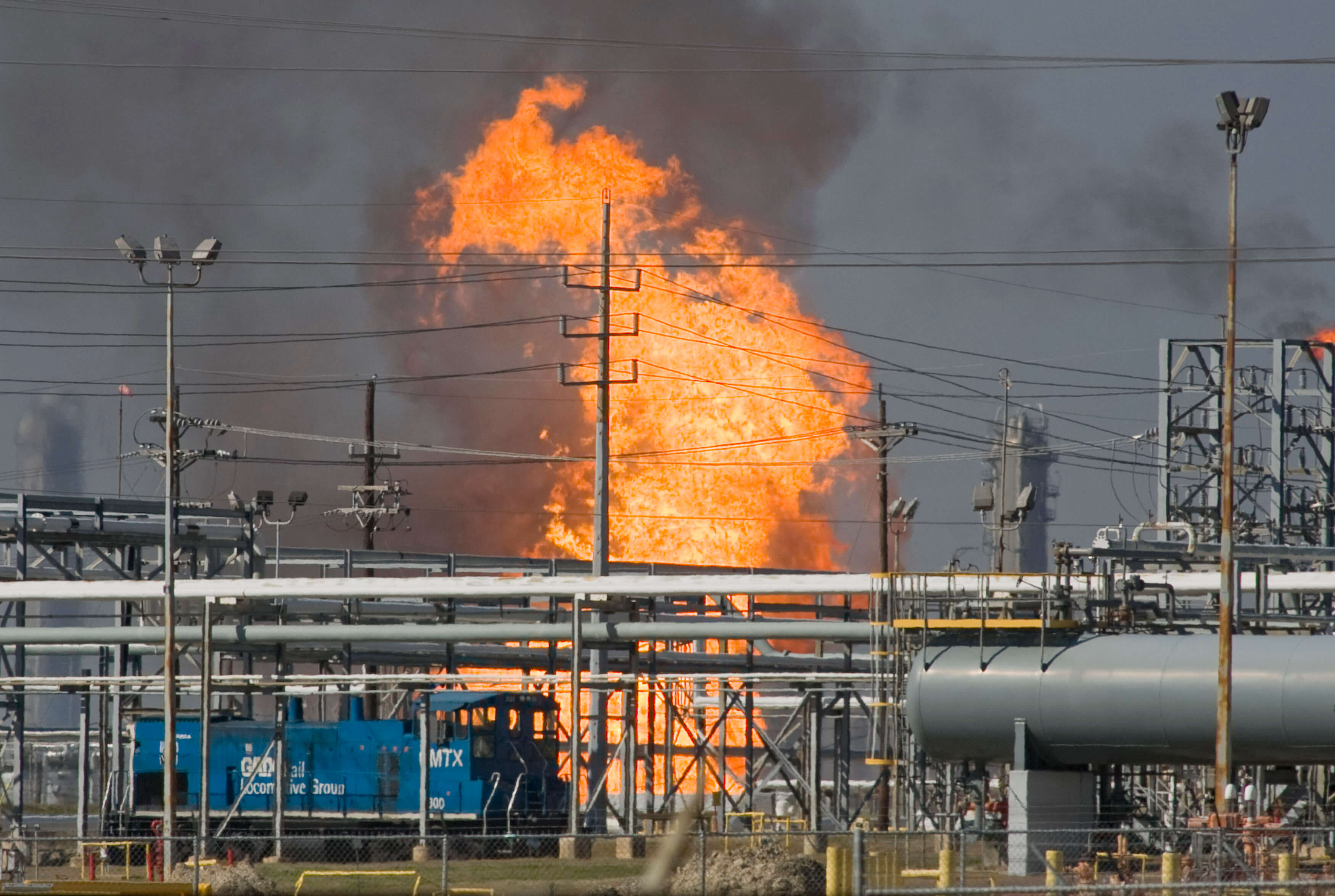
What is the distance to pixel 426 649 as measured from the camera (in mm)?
48375

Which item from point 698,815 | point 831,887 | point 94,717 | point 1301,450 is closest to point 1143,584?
point 831,887

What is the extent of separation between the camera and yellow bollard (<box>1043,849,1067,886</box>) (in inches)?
827

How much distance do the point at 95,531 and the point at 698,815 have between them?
40779 millimetres

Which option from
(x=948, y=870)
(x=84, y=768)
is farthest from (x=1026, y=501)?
(x=948, y=870)

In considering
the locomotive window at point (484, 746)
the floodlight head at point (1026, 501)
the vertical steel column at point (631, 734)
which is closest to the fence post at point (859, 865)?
the vertical steel column at point (631, 734)

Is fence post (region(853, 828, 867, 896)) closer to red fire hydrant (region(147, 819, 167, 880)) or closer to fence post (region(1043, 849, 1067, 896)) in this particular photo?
fence post (region(1043, 849, 1067, 896))

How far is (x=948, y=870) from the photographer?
79.9 feet

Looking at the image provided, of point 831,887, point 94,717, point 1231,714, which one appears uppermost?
point 1231,714

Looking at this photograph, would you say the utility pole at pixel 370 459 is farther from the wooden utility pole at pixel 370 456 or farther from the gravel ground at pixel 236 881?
the gravel ground at pixel 236 881

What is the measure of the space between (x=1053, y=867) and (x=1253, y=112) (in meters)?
14.3

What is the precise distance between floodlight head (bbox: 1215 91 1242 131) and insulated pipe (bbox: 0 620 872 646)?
11973mm

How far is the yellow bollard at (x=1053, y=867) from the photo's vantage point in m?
21.0

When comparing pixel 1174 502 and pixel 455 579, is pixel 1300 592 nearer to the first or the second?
pixel 455 579

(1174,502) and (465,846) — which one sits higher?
(1174,502)
